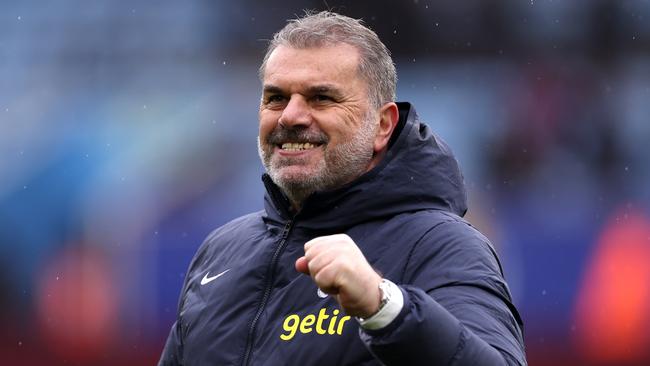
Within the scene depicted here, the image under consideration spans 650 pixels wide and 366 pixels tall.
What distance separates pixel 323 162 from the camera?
2.63m

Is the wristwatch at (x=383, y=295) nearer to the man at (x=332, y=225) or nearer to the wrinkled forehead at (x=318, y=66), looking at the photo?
the man at (x=332, y=225)

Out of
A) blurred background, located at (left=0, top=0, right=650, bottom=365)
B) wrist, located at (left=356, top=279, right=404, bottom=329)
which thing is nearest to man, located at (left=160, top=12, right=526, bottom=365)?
wrist, located at (left=356, top=279, right=404, bottom=329)

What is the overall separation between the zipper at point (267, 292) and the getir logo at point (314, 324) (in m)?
0.09

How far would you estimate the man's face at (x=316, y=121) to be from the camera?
263cm

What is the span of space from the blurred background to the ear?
3.70 metres

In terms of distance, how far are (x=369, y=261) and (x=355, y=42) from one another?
1.86 feet

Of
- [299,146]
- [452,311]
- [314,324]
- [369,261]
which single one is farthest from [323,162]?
[452,311]

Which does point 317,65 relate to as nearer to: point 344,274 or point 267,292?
point 267,292

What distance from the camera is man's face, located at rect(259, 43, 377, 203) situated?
2633 mm

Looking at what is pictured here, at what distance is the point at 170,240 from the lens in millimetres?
6664

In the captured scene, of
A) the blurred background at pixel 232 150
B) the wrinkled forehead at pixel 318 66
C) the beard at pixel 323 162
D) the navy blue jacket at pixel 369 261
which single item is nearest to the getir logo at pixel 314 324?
the navy blue jacket at pixel 369 261

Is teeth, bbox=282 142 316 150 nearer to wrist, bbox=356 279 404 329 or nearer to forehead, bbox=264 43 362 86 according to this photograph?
forehead, bbox=264 43 362 86

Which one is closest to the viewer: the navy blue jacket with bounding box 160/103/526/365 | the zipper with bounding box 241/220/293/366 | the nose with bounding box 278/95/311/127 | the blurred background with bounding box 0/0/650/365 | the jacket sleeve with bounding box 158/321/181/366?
the navy blue jacket with bounding box 160/103/526/365

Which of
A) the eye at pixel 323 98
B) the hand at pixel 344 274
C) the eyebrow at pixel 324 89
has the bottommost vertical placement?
the hand at pixel 344 274
